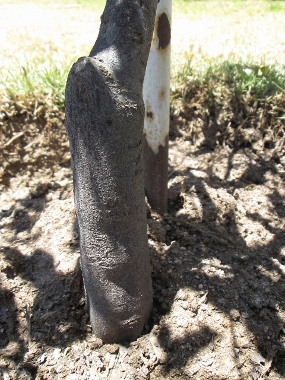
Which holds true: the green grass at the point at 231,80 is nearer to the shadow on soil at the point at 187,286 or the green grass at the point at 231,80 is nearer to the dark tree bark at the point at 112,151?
the shadow on soil at the point at 187,286

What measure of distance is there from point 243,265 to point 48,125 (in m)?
2.21

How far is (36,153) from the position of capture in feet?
12.6

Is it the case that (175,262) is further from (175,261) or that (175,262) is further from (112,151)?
(112,151)

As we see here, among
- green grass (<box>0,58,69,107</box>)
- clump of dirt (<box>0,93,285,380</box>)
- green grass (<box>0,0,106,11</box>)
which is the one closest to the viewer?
clump of dirt (<box>0,93,285,380</box>)

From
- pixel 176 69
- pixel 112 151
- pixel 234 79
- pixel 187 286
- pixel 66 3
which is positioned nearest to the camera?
pixel 112 151

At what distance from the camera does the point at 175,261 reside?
266 centimetres

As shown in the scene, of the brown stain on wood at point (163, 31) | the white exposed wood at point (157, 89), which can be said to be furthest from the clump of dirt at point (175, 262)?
the brown stain on wood at point (163, 31)

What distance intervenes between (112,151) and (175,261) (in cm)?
114

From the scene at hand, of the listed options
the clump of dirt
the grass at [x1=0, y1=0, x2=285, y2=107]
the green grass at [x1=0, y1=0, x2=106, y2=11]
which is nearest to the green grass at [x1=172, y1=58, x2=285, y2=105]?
the grass at [x1=0, y1=0, x2=285, y2=107]

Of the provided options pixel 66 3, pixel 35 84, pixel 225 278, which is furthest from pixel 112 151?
pixel 66 3

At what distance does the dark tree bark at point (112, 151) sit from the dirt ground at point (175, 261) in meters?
0.36

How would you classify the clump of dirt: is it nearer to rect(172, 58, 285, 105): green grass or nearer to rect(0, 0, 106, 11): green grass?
rect(172, 58, 285, 105): green grass

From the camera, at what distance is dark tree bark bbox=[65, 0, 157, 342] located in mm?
1705

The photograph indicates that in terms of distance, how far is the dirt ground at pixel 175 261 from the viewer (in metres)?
2.22
